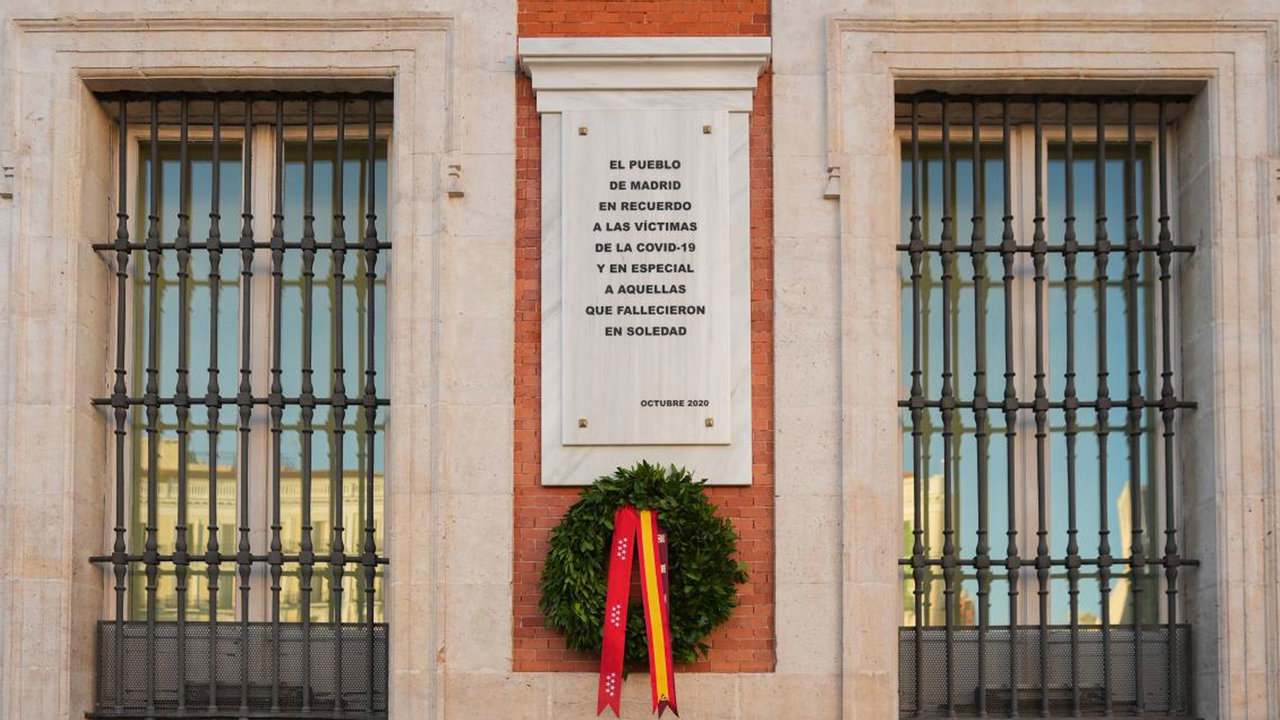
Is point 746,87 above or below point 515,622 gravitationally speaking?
above

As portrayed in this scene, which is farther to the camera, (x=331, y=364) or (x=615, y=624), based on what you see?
(x=331, y=364)

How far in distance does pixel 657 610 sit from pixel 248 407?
3045mm

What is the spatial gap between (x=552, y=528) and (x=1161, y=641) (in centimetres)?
404

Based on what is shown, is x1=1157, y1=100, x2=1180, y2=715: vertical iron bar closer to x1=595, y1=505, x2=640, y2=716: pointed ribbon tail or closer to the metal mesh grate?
x1=595, y1=505, x2=640, y2=716: pointed ribbon tail

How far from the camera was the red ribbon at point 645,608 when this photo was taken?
10.5m

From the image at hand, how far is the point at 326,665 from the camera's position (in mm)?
11297

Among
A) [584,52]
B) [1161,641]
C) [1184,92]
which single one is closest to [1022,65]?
[1184,92]

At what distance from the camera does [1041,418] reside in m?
11.5

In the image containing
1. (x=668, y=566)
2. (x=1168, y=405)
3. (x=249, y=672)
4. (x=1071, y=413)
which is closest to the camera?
(x=668, y=566)

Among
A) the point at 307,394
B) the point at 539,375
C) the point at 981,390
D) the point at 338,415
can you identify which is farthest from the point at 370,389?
the point at 981,390

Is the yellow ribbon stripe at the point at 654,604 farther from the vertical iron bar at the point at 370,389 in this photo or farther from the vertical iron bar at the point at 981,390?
the vertical iron bar at the point at 981,390

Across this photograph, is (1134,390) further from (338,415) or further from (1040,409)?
(338,415)

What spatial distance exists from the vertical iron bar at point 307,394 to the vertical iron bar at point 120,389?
1158 mm

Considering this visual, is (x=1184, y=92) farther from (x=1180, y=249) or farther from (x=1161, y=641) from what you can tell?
(x=1161, y=641)
